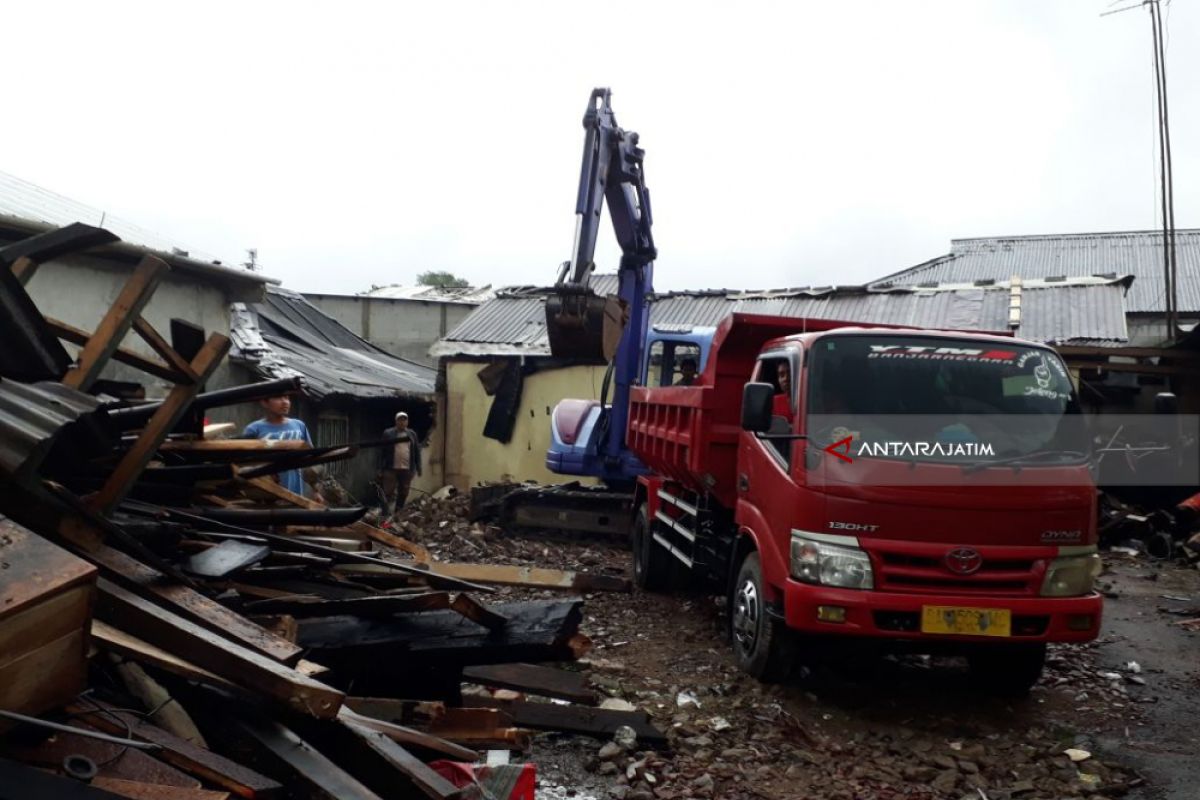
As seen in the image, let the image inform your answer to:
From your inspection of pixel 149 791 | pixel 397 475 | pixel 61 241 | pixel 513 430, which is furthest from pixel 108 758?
pixel 513 430

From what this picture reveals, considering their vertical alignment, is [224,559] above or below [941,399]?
below

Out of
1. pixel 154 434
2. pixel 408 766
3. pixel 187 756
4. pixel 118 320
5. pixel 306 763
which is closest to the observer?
pixel 187 756

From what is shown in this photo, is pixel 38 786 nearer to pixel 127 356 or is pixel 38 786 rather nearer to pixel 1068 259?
pixel 127 356

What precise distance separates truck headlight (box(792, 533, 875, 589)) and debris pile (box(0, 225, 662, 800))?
4.17ft

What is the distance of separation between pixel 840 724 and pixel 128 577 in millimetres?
4017

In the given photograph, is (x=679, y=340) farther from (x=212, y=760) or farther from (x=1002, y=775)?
(x=212, y=760)

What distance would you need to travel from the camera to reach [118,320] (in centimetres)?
377

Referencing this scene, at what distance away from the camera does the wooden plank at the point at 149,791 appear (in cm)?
240

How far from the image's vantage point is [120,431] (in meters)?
4.60

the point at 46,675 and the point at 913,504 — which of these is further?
the point at 913,504

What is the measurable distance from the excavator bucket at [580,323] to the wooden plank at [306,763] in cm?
643

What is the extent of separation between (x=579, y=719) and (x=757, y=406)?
2152 millimetres

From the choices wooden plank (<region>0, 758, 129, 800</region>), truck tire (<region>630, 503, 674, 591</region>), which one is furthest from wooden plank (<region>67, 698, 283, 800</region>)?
truck tire (<region>630, 503, 674, 591</region>)

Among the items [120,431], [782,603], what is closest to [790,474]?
[782,603]
